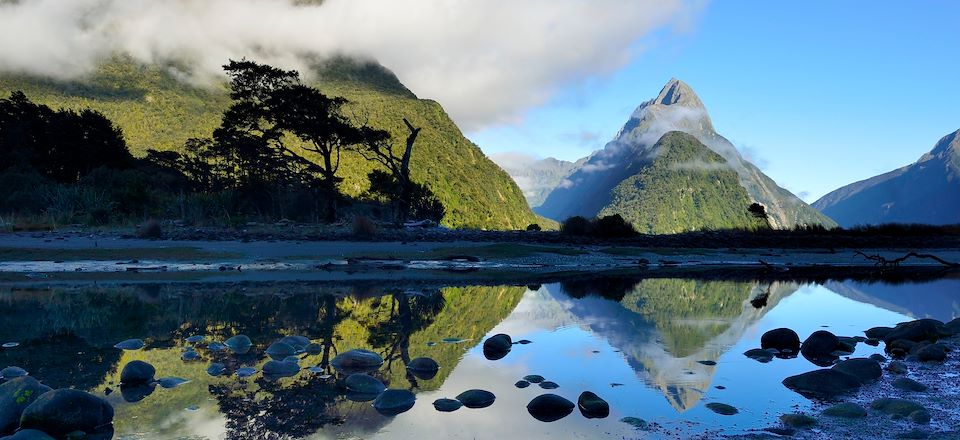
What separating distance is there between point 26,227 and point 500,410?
2916 cm

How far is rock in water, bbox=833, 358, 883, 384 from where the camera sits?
599 centimetres

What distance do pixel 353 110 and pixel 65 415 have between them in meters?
94.0

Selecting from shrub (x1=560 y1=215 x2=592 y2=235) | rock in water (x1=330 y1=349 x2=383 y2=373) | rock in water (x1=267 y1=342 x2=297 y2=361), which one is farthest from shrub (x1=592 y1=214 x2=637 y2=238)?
rock in water (x1=330 y1=349 x2=383 y2=373)

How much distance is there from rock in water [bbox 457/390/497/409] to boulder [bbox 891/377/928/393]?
3.94 m

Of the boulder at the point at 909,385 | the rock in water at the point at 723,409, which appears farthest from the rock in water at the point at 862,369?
the rock in water at the point at 723,409

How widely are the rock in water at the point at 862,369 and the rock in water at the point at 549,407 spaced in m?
3.07

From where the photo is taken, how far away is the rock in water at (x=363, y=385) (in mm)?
5418

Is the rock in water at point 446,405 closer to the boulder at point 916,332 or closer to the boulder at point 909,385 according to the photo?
the boulder at point 909,385

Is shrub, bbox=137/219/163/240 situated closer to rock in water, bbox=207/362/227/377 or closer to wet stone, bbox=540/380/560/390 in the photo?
rock in water, bbox=207/362/227/377

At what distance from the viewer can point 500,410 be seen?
5035mm

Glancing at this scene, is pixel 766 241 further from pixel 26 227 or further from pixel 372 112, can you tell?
pixel 372 112

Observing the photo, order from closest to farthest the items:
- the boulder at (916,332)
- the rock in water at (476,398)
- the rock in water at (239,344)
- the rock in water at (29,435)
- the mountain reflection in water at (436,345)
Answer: the rock in water at (29,435) < the mountain reflection in water at (436,345) < the rock in water at (476,398) < the rock in water at (239,344) < the boulder at (916,332)

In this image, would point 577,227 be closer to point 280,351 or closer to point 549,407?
point 280,351

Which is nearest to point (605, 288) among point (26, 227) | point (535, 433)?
point (535, 433)
